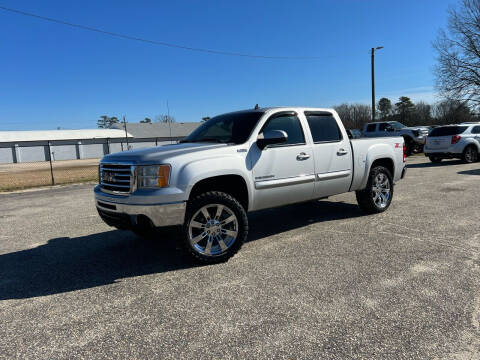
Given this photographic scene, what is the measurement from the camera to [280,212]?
7.10m

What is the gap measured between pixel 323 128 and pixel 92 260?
3877 mm

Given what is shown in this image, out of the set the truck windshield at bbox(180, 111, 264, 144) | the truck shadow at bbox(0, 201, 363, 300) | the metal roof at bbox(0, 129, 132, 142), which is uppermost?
the metal roof at bbox(0, 129, 132, 142)

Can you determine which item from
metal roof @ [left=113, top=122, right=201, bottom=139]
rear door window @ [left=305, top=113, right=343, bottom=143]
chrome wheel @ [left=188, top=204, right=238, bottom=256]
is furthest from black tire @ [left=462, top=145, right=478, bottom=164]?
metal roof @ [left=113, top=122, right=201, bottom=139]

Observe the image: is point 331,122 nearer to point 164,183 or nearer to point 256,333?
point 164,183

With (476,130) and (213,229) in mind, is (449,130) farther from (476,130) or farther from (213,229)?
(213,229)

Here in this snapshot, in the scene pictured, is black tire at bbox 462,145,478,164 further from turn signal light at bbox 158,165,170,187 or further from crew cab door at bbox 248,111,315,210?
turn signal light at bbox 158,165,170,187

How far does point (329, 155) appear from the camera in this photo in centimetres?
545

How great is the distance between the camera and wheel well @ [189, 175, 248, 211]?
424 cm

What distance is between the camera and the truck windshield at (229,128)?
4.81 m

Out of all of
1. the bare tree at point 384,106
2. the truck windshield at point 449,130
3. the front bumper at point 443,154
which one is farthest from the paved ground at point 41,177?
the bare tree at point 384,106

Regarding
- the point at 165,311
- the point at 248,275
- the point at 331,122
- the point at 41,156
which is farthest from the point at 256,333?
the point at 41,156

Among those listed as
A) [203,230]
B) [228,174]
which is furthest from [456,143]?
[203,230]

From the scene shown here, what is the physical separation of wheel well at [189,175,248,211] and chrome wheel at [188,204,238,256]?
0.86ft

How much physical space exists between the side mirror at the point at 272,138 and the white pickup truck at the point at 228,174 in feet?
0.04
